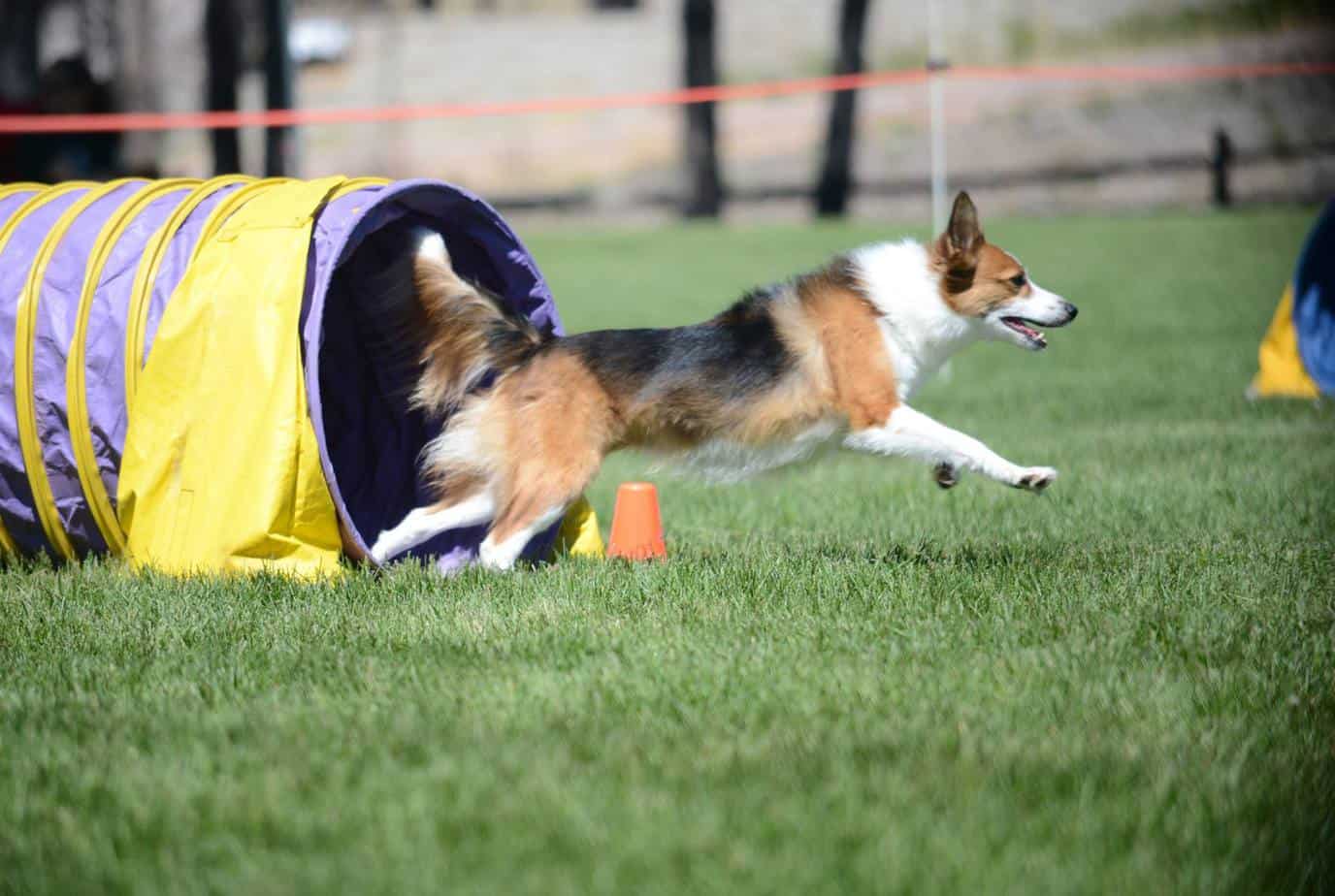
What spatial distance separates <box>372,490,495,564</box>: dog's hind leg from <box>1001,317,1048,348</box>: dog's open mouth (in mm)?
2111

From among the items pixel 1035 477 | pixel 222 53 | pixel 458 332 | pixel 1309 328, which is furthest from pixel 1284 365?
pixel 222 53

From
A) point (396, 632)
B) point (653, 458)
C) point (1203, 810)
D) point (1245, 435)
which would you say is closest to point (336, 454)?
point (653, 458)

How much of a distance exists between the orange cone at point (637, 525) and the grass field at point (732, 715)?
187 millimetres

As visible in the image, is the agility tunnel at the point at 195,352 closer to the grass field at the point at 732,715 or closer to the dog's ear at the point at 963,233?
the grass field at the point at 732,715

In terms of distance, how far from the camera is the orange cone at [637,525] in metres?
6.03

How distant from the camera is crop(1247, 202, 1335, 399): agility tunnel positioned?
1007cm

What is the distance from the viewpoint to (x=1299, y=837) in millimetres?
3080

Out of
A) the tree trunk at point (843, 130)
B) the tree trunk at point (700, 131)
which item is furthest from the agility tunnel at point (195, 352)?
the tree trunk at point (843, 130)

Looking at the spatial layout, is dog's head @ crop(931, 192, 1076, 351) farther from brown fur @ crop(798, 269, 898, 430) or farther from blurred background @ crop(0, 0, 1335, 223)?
blurred background @ crop(0, 0, 1335, 223)

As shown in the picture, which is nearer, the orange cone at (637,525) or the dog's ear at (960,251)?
the dog's ear at (960,251)

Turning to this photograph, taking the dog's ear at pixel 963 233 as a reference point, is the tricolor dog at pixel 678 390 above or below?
below

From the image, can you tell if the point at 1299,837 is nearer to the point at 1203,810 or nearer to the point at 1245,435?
the point at 1203,810

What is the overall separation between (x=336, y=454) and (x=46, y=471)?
4.34 ft

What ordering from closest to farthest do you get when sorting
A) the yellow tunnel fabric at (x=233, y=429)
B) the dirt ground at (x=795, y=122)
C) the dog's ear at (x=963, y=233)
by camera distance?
the yellow tunnel fabric at (x=233, y=429) → the dog's ear at (x=963, y=233) → the dirt ground at (x=795, y=122)
